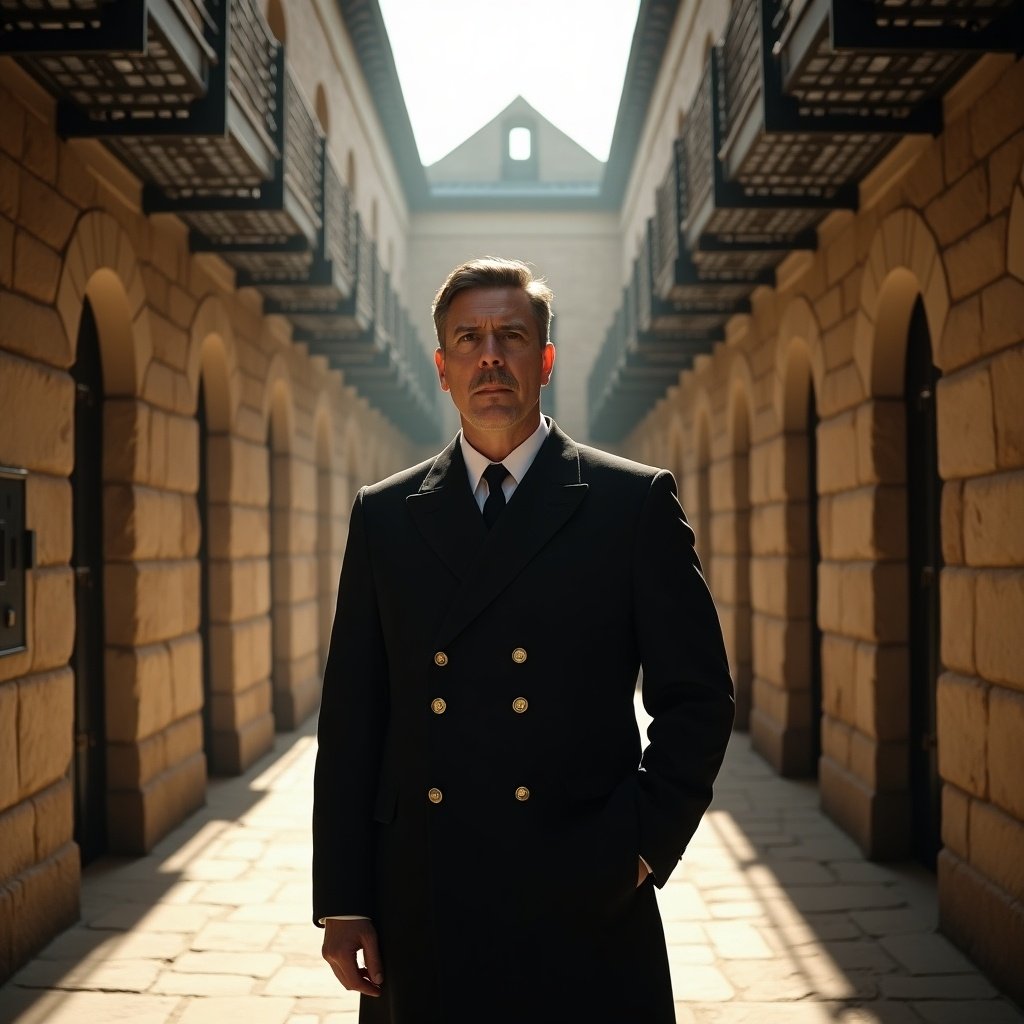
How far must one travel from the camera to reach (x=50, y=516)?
18.4 feet

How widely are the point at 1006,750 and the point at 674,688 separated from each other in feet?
10.1

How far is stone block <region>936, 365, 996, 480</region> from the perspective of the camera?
5.04 m

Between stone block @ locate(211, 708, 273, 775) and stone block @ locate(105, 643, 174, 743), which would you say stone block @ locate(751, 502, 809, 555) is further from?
stone block @ locate(105, 643, 174, 743)

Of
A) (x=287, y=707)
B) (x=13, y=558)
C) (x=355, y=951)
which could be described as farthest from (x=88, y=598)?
(x=287, y=707)

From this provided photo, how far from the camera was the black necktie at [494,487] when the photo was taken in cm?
245

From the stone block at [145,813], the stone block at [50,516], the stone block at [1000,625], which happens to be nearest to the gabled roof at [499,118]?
the stone block at [145,813]

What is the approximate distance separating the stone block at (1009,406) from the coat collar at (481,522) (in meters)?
2.86

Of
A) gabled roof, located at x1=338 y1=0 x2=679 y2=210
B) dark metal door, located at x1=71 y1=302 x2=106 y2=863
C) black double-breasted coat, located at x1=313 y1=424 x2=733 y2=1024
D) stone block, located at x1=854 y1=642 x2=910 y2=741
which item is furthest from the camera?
gabled roof, located at x1=338 y1=0 x2=679 y2=210

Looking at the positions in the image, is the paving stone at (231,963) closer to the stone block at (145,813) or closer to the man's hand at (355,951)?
the stone block at (145,813)

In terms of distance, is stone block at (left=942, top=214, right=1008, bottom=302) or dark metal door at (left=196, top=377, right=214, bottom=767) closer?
stone block at (left=942, top=214, right=1008, bottom=302)

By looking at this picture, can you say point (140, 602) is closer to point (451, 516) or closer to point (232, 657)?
point (232, 657)

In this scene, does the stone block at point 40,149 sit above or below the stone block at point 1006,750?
above

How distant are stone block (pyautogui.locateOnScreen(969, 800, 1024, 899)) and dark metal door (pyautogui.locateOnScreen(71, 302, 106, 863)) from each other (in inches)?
184

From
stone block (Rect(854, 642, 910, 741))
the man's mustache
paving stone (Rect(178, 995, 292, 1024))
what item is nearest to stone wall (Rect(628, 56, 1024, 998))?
stone block (Rect(854, 642, 910, 741))
